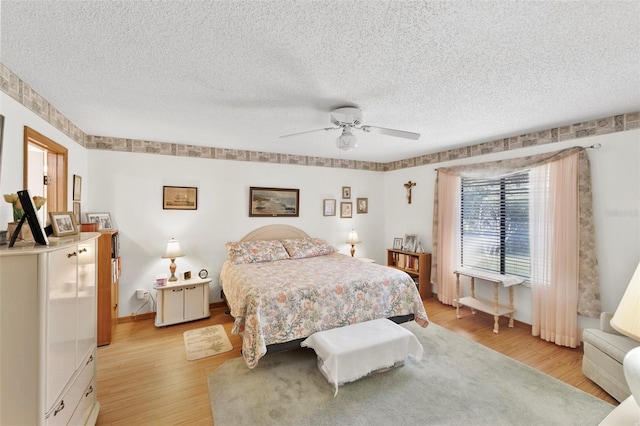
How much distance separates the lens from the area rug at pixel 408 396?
2039 mm

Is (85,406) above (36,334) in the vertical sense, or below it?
below

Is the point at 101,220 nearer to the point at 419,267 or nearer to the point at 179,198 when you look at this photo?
the point at 179,198

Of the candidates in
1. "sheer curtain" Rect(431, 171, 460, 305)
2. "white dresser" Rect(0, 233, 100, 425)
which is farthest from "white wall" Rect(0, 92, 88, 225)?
"sheer curtain" Rect(431, 171, 460, 305)

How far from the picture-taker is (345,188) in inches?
213

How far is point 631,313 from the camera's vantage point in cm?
106

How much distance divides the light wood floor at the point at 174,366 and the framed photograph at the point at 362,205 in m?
2.37

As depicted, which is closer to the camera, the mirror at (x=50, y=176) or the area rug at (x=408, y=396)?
the area rug at (x=408, y=396)

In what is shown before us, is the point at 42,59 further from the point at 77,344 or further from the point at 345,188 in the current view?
the point at 345,188

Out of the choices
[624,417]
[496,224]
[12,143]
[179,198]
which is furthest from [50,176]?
[496,224]

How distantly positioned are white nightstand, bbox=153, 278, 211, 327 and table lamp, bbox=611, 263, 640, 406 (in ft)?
12.8

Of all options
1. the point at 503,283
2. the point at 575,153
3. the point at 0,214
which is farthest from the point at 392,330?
the point at 0,214

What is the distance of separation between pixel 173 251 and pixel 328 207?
2.68m

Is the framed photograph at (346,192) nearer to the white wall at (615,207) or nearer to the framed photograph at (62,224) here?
the white wall at (615,207)

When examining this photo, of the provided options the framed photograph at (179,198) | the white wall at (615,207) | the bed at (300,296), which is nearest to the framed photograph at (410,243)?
the bed at (300,296)
